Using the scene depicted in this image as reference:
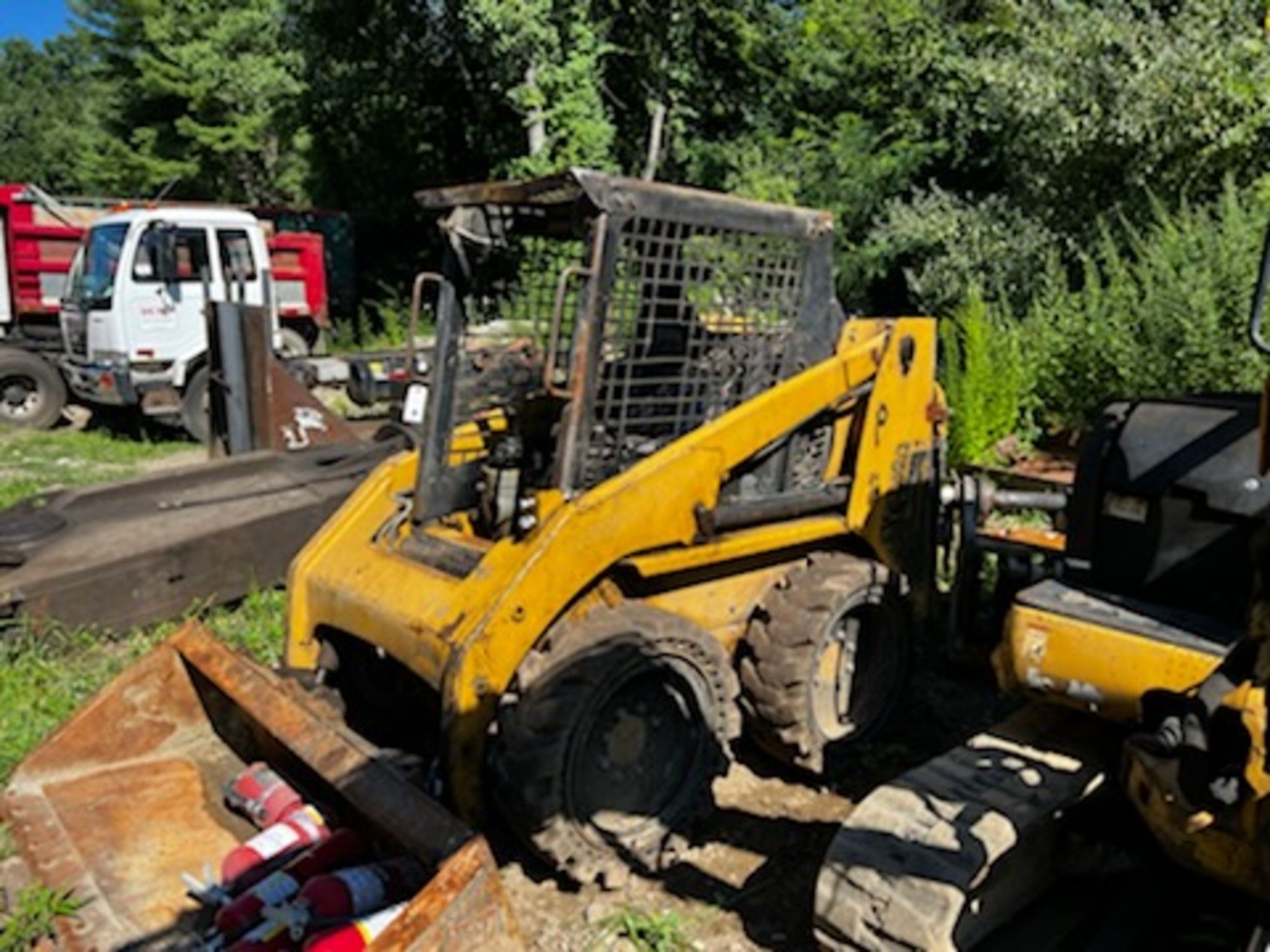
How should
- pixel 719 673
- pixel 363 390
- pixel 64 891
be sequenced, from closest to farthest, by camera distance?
pixel 64 891 → pixel 719 673 → pixel 363 390

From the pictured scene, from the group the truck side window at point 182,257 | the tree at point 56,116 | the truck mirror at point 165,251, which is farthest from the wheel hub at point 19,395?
the tree at point 56,116

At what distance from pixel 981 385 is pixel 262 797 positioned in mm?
6826

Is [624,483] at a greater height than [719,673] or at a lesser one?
greater

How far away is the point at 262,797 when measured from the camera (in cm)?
329

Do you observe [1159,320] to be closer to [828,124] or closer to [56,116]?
[828,124]

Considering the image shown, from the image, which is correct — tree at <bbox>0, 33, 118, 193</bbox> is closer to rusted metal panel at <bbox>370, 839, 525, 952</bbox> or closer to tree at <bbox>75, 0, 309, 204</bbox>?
tree at <bbox>75, 0, 309, 204</bbox>

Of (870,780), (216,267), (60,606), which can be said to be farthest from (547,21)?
(870,780)

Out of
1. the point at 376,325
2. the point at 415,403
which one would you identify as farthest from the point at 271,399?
the point at 376,325

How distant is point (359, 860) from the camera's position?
2.94m

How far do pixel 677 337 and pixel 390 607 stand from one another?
4.53 feet

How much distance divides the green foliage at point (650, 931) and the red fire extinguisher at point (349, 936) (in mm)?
852

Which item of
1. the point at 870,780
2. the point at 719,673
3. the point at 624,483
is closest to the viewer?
the point at 624,483

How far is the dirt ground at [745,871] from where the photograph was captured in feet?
10.5

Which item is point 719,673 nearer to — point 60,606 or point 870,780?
point 870,780
